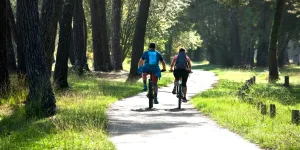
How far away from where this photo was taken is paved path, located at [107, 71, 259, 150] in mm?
9531

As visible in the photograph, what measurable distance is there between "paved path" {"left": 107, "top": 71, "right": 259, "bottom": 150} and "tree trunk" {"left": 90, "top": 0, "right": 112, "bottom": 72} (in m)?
18.5

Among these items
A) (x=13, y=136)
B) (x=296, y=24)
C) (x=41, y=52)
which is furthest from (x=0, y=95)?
(x=296, y=24)

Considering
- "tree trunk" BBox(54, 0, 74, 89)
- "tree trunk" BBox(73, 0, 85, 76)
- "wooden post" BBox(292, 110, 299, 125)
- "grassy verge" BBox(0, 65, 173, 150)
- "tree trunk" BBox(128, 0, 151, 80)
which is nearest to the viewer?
"grassy verge" BBox(0, 65, 173, 150)

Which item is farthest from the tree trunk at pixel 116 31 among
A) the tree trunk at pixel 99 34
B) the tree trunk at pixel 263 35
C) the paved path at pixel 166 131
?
the tree trunk at pixel 263 35

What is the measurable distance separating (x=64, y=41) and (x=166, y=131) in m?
10.3

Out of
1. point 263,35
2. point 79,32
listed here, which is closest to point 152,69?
point 79,32

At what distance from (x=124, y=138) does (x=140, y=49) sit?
2002 centimetres

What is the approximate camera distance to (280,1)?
31547mm

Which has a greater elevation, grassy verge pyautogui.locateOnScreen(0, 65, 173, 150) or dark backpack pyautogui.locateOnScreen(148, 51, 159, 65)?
dark backpack pyautogui.locateOnScreen(148, 51, 159, 65)

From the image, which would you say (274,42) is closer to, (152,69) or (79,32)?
(79,32)

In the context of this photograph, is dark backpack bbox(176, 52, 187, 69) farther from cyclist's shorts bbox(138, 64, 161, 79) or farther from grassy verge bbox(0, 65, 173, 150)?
grassy verge bbox(0, 65, 173, 150)

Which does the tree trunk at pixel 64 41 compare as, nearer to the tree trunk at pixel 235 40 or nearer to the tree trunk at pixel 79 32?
the tree trunk at pixel 79 32

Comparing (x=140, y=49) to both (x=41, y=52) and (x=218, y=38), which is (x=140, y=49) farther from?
(x=218, y=38)

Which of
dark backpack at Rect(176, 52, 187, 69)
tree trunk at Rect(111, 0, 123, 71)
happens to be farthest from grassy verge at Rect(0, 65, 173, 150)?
tree trunk at Rect(111, 0, 123, 71)
